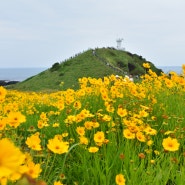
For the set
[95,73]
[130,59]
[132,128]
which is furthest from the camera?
[130,59]

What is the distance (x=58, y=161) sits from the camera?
2695 mm

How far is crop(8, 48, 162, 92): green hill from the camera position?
34.3 m

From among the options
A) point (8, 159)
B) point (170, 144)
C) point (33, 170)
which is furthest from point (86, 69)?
point (8, 159)

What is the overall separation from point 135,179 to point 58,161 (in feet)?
2.86

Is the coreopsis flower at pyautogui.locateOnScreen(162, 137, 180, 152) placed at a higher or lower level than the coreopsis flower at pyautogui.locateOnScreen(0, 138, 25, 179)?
lower

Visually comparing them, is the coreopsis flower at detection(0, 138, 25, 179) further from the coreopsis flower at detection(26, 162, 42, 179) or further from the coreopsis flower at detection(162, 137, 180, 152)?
the coreopsis flower at detection(162, 137, 180, 152)

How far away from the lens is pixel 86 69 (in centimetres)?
3747

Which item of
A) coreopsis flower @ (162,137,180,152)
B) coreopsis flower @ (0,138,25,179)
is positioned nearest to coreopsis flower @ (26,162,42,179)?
coreopsis flower @ (0,138,25,179)

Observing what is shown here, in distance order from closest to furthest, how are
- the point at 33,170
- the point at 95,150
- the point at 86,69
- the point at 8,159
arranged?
the point at 8,159 < the point at 33,170 < the point at 95,150 < the point at 86,69

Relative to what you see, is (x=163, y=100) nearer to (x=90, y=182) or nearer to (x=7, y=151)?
(x=90, y=182)

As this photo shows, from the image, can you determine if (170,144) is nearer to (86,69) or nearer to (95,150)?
(95,150)

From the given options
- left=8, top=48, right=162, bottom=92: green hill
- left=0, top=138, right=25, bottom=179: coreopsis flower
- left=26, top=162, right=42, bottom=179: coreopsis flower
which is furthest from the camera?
left=8, top=48, right=162, bottom=92: green hill

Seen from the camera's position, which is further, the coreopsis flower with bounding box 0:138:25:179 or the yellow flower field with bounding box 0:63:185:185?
the yellow flower field with bounding box 0:63:185:185

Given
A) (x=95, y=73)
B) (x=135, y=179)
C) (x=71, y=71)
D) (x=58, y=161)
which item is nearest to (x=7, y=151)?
(x=135, y=179)
